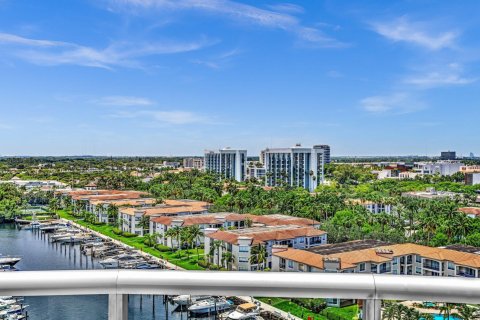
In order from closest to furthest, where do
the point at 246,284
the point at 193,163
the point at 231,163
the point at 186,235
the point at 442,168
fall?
1. the point at 246,284
2. the point at 186,235
3. the point at 442,168
4. the point at 231,163
5. the point at 193,163

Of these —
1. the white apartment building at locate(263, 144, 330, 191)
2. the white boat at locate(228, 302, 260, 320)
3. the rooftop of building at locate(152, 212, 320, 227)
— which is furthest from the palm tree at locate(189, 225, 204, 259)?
the white apartment building at locate(263, 144, 330, 191)

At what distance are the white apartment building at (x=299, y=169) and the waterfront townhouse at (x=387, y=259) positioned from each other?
1577 centimetres

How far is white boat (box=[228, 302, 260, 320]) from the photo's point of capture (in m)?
0.42

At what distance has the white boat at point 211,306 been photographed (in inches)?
17.4

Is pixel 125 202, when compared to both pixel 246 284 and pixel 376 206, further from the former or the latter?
pixel 246 284

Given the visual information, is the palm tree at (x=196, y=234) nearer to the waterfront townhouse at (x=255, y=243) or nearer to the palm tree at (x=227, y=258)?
the waterfront townhouse at (x=255, y=243)

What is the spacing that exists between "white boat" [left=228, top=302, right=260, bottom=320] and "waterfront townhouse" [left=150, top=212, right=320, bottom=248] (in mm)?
13359

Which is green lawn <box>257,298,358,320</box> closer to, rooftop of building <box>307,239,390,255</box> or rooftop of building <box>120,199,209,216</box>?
rooftop of building <box>307,239,390,255</box>

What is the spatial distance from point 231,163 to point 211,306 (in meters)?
29.9

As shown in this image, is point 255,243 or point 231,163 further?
point 231,163

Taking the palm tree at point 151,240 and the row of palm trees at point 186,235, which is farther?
the palm tree at point 151,240

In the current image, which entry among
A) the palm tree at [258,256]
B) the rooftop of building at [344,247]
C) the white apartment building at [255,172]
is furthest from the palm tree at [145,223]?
the white apartment building at [255,172]

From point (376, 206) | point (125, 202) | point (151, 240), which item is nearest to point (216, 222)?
point (151, 240)

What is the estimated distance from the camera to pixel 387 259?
969 cm
